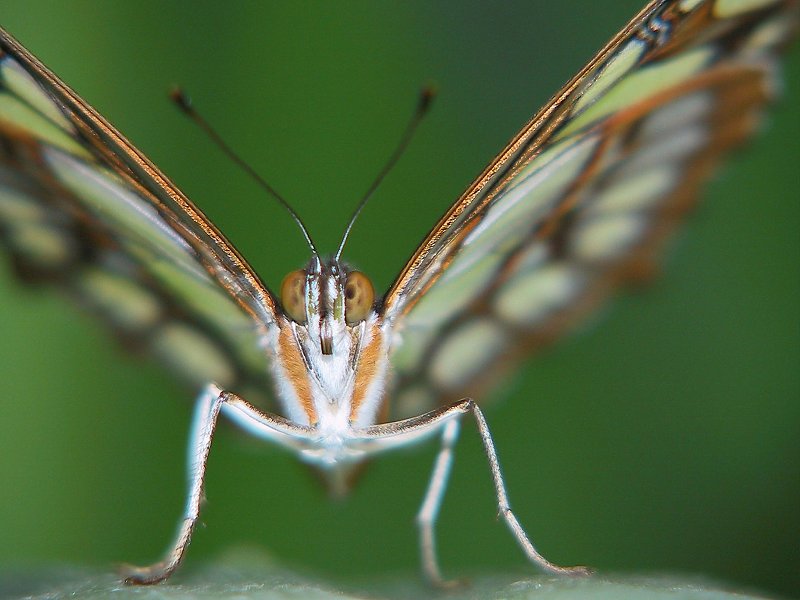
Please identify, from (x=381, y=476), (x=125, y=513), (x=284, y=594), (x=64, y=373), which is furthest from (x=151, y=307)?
(x=284, y=594)

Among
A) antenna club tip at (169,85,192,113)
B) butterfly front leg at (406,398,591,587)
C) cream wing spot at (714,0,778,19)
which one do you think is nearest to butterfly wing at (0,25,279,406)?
antenna club tip at (169,85,192,113)

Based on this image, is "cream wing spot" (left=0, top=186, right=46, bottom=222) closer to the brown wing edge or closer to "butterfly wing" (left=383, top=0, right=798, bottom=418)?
the brown wing edge

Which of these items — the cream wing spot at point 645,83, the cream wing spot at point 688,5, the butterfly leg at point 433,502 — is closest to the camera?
the cream wing spot at point 688,5

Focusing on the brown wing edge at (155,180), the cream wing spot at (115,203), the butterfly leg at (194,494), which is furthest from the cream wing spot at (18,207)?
the butterfly leg at (194,494)

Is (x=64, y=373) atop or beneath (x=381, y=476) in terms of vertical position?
atop

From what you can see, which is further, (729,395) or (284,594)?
(729,395)

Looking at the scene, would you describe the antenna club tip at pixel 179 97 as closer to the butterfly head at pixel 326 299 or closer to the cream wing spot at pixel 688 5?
the butterfly head at pixel 326 299

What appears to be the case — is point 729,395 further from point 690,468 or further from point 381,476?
point 381,476
